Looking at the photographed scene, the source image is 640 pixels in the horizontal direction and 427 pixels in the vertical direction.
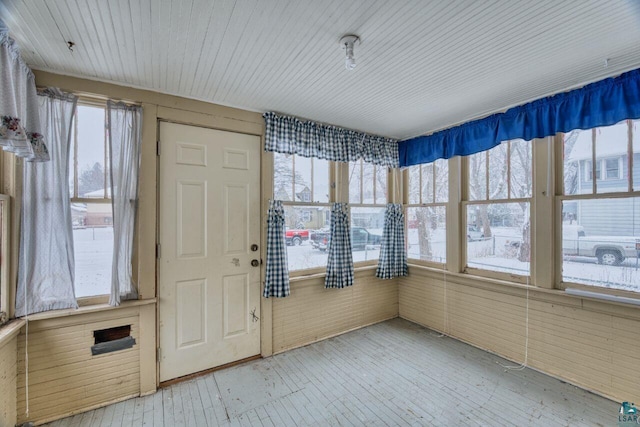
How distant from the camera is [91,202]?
221cm

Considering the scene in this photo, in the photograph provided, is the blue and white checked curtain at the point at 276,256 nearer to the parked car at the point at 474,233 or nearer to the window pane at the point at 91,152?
the window pane at the point at 91,152

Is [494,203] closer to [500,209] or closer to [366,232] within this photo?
[500,209]

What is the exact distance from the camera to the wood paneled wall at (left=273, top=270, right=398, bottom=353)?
305 cm

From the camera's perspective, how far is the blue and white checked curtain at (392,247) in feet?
12.0

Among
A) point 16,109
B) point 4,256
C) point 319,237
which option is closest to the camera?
point 16,109

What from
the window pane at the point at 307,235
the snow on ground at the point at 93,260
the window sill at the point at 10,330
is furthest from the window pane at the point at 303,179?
the window sill at the point at 10,330

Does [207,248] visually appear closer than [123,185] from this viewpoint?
No

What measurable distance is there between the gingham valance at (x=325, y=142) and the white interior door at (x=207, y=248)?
0.26 metres

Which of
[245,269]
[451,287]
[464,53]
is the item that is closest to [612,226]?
[451,287]

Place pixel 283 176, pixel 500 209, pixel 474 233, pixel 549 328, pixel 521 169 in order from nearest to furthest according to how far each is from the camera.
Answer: pixel 549 328 → pixel 521 169 → pixel 500 209 → pixel 283 176 → pixel 474 233

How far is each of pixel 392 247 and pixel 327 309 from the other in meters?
1.18

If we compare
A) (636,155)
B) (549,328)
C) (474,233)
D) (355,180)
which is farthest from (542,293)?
(355,180)

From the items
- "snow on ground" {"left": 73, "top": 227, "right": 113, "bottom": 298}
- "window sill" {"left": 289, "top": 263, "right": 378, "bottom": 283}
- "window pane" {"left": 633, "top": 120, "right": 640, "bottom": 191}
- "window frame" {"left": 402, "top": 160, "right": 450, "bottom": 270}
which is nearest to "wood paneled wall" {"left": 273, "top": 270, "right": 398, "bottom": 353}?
"window sill" {"left": 289, "top": 263, "right": 378, "bottom": 283}

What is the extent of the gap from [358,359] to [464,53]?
2.82 metres
